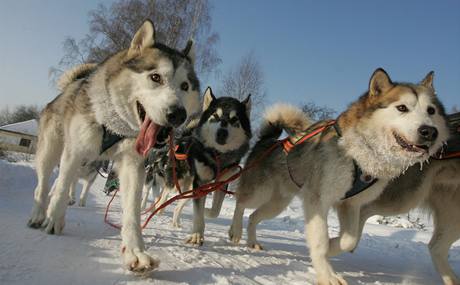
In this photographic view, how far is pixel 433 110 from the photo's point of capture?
8.74 ft

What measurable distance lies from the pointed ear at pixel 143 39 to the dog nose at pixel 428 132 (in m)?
2.06

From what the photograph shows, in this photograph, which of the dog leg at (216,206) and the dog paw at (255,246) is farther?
the dog leg at (216,206)

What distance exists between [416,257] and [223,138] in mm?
3110

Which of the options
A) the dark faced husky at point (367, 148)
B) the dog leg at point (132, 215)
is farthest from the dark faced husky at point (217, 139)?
the dog leg at point (132, 215)

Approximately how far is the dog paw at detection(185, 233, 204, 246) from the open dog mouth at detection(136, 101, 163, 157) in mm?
1205

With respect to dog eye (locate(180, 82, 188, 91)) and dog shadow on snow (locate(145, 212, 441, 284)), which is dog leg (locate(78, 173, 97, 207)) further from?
dog eye (locate(180, 82, 188, 91))

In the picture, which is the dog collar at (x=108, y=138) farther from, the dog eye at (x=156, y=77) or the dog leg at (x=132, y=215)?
the dog eye at (x=156, y=77)

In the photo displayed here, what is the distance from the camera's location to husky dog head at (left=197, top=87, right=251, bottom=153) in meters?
4.23

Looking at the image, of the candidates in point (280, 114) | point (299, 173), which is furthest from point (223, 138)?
point (299, 173)

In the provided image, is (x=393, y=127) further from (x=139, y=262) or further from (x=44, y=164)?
(x=44, y=164)

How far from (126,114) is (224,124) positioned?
190 centimetres

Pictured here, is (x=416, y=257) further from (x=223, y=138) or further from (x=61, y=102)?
(x=61, y=102)

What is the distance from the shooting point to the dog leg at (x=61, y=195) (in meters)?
2.57

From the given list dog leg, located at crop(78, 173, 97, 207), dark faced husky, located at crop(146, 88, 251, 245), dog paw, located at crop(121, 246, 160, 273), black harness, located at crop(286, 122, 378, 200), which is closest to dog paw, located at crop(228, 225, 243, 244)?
dark faced husky, located at crop(146, 88, 251, 245)
